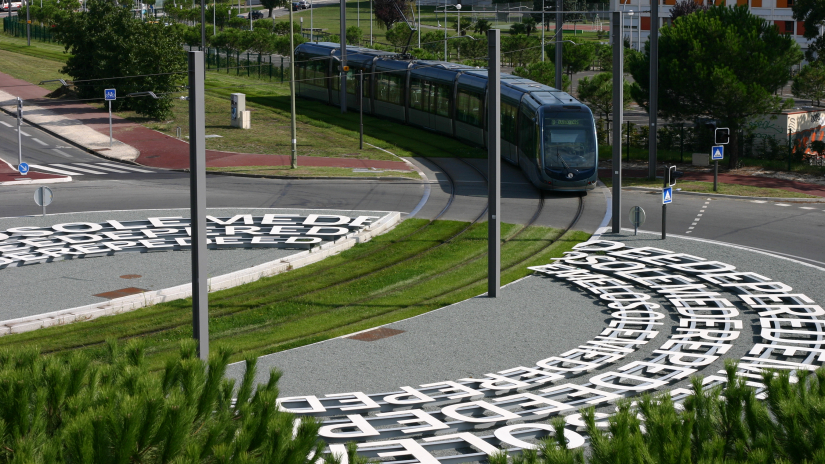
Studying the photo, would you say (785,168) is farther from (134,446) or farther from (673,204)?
(134,446)

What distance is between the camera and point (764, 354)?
1589cm

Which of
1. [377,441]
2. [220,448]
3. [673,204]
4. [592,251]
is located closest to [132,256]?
[592,251]

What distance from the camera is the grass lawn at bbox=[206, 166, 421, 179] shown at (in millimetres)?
37156

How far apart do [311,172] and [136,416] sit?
3219cm

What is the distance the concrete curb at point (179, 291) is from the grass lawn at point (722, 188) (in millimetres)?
12386

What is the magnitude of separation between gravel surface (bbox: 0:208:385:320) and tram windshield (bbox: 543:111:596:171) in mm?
10829

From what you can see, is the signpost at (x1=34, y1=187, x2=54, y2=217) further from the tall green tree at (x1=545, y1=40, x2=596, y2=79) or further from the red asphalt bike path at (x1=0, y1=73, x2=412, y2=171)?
the tall green tree at (x1=545, y1=40, x2=596, y2=79)

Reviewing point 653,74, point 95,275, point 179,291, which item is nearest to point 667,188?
point 653,74

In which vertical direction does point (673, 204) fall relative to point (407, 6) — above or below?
below

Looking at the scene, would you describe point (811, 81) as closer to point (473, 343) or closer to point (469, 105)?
point (469, 105)

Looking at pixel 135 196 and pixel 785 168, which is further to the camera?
pixel 785 168

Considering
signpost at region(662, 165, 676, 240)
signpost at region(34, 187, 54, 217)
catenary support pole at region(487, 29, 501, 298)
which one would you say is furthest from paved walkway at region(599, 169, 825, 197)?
signpost at region(34, 187, 54, 217)

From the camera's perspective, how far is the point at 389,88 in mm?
48562

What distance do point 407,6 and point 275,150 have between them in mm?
80837
